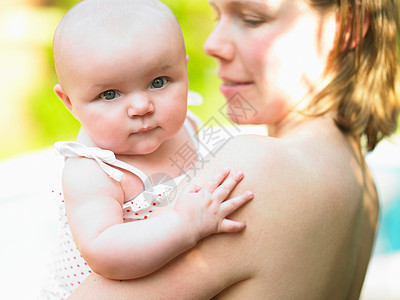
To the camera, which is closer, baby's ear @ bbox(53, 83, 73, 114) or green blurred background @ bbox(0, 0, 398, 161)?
baby's ear @ bbox(53, 83, 73, 114)

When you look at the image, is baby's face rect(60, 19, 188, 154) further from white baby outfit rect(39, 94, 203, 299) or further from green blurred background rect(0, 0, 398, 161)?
green blurred background rect(0, 0, 398, 161)

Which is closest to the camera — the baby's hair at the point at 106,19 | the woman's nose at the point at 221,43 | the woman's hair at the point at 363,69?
the baby's hair at the point at 106,19

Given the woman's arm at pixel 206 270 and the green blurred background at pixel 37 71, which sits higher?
the woman's arm at pixel 206 270

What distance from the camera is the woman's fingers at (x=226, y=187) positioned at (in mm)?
1327

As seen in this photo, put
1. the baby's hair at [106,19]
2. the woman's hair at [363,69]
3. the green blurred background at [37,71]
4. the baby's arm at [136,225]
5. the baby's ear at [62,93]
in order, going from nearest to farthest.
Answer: the baby's arm at [136,225] → the baby's hair at [106,19] → the baby's ear at [62,93] → the woman's hair at [363,69] → the green blurred background at [37,71]

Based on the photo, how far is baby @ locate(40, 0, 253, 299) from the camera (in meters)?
1.28

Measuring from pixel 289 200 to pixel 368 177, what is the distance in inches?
23.3

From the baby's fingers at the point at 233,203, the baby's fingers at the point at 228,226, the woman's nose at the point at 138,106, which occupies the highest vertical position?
the woman's nose at the point at 138,106

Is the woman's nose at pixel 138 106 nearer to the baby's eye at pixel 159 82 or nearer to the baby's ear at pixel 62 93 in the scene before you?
the baby's eye at pixel 159 82

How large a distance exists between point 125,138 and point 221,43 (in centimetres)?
73

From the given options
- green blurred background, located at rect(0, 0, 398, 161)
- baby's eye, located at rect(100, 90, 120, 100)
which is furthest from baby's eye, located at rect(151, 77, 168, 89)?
green blurred background, located at rect(0, 0, 398, 161)

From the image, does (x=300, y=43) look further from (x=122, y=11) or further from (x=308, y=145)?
(x=122, y=11)

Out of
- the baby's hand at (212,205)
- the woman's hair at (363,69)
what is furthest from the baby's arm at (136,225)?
the woman's hair at (363,69)

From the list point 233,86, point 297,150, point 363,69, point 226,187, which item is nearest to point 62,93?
point 226,187
